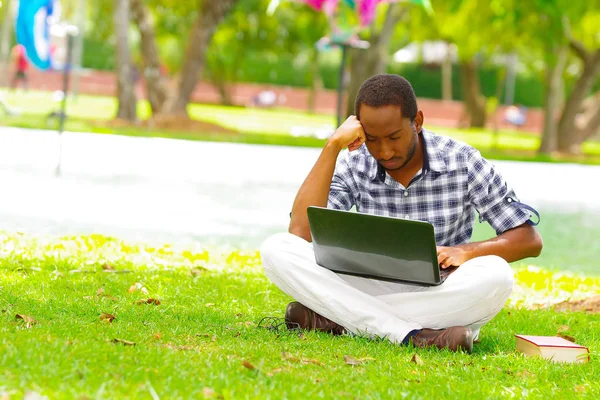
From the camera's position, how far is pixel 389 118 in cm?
457

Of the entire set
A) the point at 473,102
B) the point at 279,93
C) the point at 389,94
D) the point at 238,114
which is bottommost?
the point at 279,93

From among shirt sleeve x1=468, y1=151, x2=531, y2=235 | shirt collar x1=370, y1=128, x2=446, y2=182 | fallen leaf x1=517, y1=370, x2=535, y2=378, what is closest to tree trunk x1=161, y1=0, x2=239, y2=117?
shirt collar x1=370, y1=128, x2=446, y2=182

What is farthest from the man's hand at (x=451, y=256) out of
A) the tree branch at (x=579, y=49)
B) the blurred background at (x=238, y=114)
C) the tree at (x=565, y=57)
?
the tree branch at (x=579, y=49)

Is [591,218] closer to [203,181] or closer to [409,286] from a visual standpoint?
[203,181]

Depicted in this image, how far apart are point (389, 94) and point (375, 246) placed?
721 millimetres

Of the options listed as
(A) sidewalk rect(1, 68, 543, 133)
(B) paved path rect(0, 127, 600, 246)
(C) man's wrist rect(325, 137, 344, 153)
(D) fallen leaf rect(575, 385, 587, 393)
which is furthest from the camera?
(A) sidewalk rect(1, 68, 543, 133)

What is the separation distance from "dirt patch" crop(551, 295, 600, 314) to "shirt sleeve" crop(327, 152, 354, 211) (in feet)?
6.79

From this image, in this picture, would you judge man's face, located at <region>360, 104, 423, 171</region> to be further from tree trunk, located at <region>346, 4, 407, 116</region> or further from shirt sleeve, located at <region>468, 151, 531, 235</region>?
tree trunk, located at <region>346, 4, 407, 116</region>

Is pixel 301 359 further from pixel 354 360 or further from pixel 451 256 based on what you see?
pixel 451 256

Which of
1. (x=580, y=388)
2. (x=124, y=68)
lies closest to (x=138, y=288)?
(x=580, y=388)

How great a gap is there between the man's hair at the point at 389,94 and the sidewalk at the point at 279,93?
124ft

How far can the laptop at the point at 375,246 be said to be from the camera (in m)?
4.29

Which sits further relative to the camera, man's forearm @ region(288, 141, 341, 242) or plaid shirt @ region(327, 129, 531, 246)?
man's forearm @ region(288, 141, 341, 242)

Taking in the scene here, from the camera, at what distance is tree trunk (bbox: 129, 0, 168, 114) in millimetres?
23375
